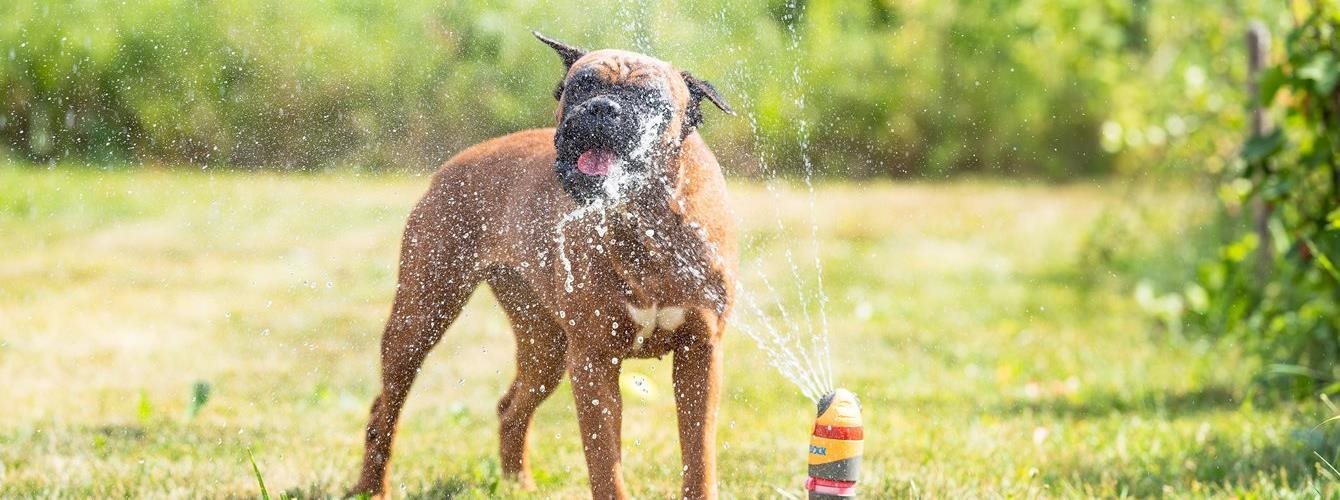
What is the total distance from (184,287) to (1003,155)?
923 cm

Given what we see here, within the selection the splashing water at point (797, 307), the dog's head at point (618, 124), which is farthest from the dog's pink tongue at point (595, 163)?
the splashing water at point (797, 307)

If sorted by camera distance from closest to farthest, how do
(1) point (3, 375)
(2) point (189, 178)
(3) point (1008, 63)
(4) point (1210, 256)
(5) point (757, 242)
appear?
(1) point (3, 375) → (4) point (1210, 256) → (5) point (757, 242) → (2) point (189, 178) → (3) point (1008, 63)

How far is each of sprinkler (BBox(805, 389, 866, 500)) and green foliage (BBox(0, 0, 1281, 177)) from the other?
152cm

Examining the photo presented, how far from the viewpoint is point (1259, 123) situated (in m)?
5.89

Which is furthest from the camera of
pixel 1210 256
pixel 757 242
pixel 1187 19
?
pixel 757 242

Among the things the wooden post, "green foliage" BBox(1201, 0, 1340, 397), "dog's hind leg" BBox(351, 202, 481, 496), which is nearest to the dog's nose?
"dog's hind leg" BBox(351, 202, 481, 496)

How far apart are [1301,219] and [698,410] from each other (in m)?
2.78

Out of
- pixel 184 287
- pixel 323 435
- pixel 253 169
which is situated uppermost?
pixel 253 169

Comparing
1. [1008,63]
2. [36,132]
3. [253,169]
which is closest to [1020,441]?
[253,169]

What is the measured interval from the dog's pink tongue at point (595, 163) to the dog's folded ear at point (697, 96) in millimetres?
254

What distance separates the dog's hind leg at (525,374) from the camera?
3.63 meters

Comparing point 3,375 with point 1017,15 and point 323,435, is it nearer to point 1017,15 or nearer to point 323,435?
point 323,435

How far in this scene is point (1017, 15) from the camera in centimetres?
958

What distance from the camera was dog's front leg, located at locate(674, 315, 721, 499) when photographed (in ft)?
9.70
